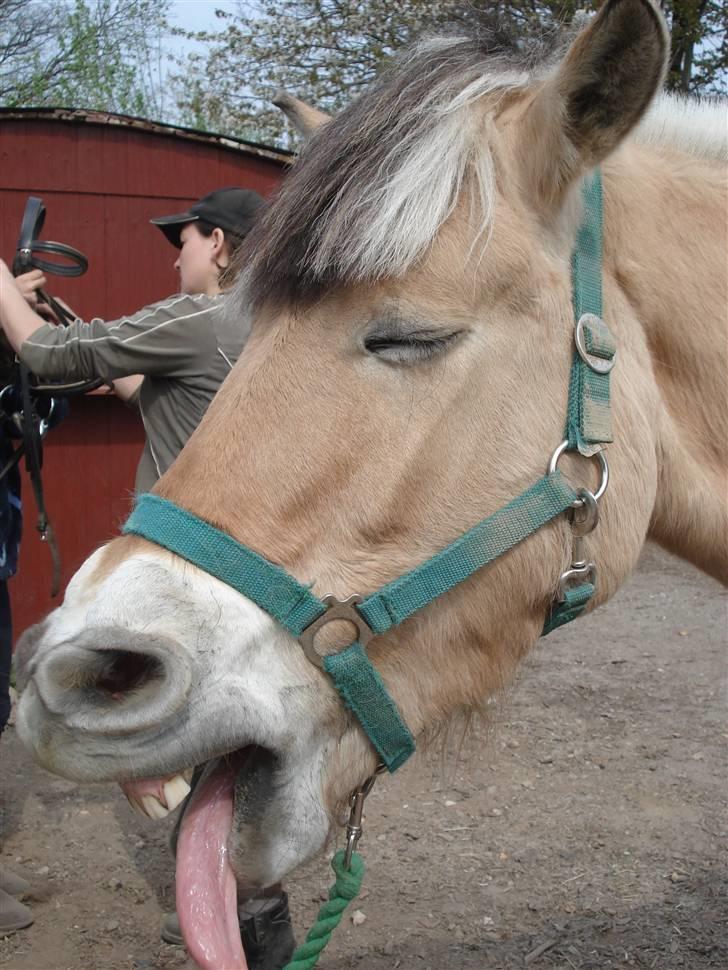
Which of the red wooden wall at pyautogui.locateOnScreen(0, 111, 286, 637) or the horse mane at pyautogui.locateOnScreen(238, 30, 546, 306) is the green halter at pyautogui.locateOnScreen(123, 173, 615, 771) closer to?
the horse mane at pyautogui.locateOnScreen(238, 30, 546, 306)

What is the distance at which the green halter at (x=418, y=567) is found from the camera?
1.28 meters

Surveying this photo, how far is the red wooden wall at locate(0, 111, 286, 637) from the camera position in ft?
16.9

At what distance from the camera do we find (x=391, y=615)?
1.35m

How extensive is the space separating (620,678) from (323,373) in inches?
172

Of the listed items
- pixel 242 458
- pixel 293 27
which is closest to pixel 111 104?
pixel 293 27

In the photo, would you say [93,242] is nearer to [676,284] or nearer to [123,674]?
[676,284]

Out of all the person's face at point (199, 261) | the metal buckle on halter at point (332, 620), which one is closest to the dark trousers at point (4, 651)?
the person's face at point (199, 261)

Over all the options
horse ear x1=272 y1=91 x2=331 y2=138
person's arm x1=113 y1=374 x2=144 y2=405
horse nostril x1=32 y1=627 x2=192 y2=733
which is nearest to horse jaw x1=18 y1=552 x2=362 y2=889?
horse nostril x1=32 y1=627 x2=192 y2=733

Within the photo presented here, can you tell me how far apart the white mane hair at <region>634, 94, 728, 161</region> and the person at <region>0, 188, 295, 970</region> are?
122cm

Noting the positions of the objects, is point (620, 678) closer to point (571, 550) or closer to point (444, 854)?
point (444, 854)

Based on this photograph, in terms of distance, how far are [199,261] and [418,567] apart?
6.18 ft

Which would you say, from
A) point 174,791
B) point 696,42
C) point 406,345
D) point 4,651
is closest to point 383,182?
point 406,345

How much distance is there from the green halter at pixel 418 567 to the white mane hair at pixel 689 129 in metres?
0.46

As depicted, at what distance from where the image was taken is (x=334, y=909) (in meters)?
1.60
